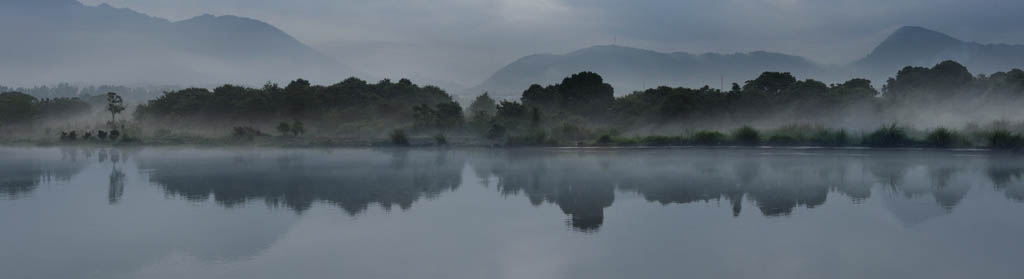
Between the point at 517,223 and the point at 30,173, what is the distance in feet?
60.8

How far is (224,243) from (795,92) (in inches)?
2189

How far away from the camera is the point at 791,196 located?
15727 millimetres

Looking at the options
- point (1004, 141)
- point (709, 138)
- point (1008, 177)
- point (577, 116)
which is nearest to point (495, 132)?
point (709, 138)

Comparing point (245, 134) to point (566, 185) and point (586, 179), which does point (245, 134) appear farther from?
point (566, 185)

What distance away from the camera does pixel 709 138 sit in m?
37.1

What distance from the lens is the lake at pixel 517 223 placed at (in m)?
8.94

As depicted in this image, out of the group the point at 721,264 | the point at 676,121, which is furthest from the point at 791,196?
the point at 676,121

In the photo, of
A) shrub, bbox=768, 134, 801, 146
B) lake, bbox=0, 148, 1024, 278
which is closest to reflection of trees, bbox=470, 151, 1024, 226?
lake, bbox=0, 148, 1024, 278

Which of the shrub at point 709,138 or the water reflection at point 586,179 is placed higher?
the shrub at point 709,138

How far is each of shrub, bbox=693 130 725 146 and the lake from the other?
46.3 ft

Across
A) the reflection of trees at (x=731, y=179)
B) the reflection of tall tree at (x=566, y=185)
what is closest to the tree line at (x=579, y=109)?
the reflection of trees at (x=731, y=179)

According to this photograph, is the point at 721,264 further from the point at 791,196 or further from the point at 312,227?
the point at 791,196

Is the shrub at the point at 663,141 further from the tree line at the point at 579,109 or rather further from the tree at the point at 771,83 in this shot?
the tree at the point at 771,83

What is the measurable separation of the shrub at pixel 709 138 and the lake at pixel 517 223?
46.3 ft
